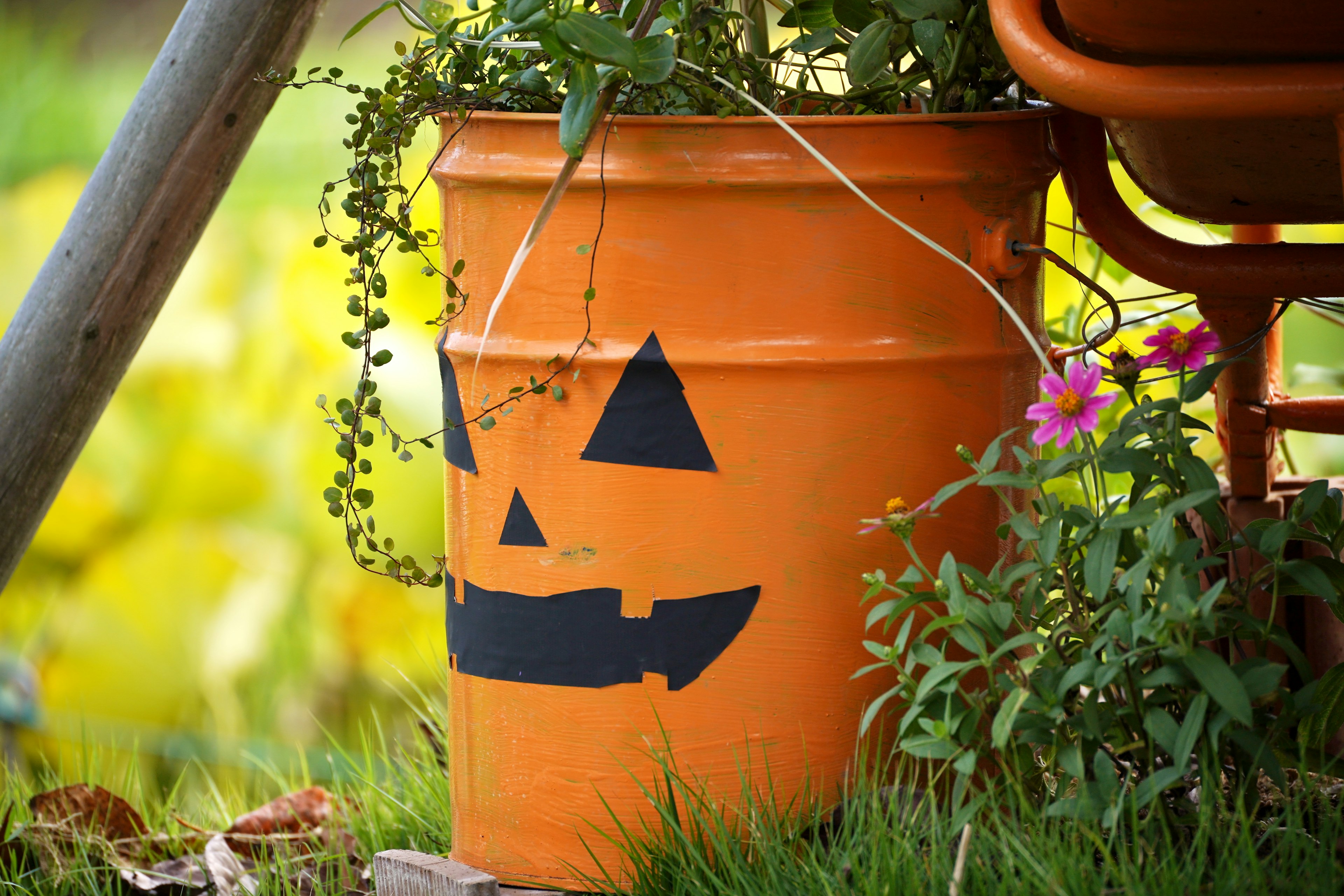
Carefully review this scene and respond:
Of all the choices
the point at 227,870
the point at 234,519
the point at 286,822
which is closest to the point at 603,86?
the point at 227,870

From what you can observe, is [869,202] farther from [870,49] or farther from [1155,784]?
[1155,784]

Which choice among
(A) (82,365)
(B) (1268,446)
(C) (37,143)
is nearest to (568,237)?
(A) (82,365)

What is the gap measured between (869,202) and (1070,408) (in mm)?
224

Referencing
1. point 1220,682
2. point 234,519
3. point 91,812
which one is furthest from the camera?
point 234,519

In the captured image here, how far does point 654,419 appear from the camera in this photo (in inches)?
40.1

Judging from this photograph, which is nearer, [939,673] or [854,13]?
[939,673]

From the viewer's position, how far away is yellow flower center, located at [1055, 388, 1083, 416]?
0.88 meters

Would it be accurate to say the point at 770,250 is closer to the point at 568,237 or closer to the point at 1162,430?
the point at 568,237

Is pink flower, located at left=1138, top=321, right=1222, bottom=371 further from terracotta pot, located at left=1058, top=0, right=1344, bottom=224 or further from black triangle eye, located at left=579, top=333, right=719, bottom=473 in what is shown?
black triangle eye, located at left=579, top=333, right=719, bottom=473

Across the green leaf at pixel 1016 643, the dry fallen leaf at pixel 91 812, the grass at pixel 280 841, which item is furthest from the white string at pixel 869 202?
the dry fallen leaf at pixel 91 812

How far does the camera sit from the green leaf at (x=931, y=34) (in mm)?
995

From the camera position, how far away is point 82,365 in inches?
55.5

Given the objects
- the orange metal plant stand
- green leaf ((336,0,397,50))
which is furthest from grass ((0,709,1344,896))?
green leaf ((336,0,397,50))

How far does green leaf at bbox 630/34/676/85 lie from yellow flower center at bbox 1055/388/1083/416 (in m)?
0.39
